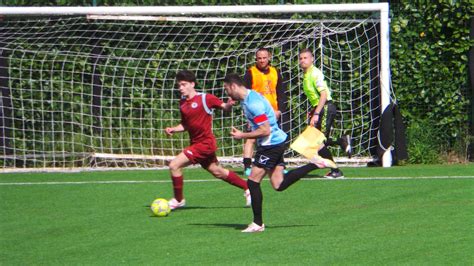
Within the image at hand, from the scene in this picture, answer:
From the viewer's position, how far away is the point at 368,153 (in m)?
16.8

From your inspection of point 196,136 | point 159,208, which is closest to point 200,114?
point 196,136

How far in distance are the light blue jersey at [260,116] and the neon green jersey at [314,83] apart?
385 centimetres

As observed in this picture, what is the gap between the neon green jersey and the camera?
1393 cm

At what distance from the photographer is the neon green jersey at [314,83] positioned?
1393 centimetres

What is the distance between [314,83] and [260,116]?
4248mm

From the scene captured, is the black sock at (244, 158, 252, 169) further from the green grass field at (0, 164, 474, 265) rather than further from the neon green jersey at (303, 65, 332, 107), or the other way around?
the neon green jersey at (303, 65, 332, 107)

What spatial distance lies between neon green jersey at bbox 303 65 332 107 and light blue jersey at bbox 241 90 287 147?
12.6ft

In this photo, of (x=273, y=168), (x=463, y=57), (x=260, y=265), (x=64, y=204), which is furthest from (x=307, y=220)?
(x=463, y=57)

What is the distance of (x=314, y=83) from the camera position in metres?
14.0

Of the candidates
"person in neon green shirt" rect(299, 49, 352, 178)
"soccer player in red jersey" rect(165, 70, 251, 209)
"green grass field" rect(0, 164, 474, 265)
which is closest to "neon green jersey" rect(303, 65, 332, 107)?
"person in neon green shirt" rect(299, 49, 352, 178)

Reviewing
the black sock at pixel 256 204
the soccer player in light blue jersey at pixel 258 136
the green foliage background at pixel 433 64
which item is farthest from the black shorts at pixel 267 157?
the green foliage background at pixel 433 64

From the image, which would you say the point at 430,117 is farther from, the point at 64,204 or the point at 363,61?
the point at 64,204

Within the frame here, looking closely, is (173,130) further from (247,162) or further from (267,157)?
(247,162)

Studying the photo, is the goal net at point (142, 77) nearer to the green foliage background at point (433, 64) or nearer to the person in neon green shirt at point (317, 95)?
the green foliage background at point (433, 64)
